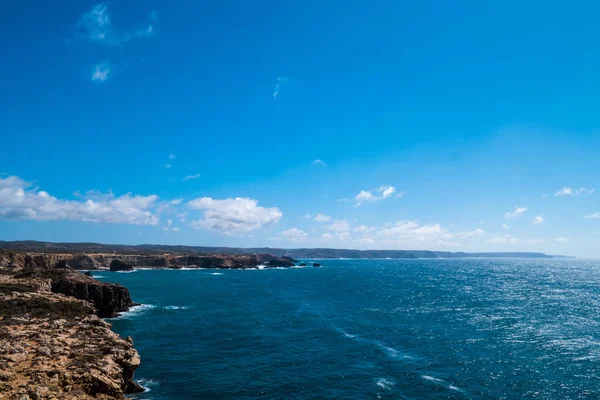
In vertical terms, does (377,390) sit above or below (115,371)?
below

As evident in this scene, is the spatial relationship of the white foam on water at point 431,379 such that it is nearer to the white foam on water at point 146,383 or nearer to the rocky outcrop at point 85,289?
the white foam on water at point 146,383

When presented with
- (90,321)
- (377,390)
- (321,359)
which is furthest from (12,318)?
(377,390)

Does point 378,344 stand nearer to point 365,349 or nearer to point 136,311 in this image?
point 365,349

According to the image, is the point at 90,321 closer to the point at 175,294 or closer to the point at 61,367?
the point at 61,367

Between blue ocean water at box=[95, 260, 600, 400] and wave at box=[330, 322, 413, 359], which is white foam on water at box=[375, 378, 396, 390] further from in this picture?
wave at box=[330, 322, 413, 359]

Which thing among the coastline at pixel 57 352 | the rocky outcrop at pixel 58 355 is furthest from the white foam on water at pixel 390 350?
the rocky outcrop at pixel 58 355

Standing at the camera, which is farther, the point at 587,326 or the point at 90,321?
the point at 587,326

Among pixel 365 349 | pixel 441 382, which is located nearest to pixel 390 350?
pixel 365 349

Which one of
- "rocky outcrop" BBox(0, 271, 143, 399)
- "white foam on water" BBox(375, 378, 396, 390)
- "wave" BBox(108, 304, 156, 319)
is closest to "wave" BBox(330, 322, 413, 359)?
"white foam on water" BBox(375, 378, 396, 390)

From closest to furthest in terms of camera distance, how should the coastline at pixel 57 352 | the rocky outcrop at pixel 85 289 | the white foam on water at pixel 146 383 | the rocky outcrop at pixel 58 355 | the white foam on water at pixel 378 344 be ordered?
the rocky outcrop at pixel 58 355, the coastline at pixel 57 352, the white foam on water at pixel 146 383, the white foam on water at pixel 378 344, the rocky outcrop at pixel 85 289
